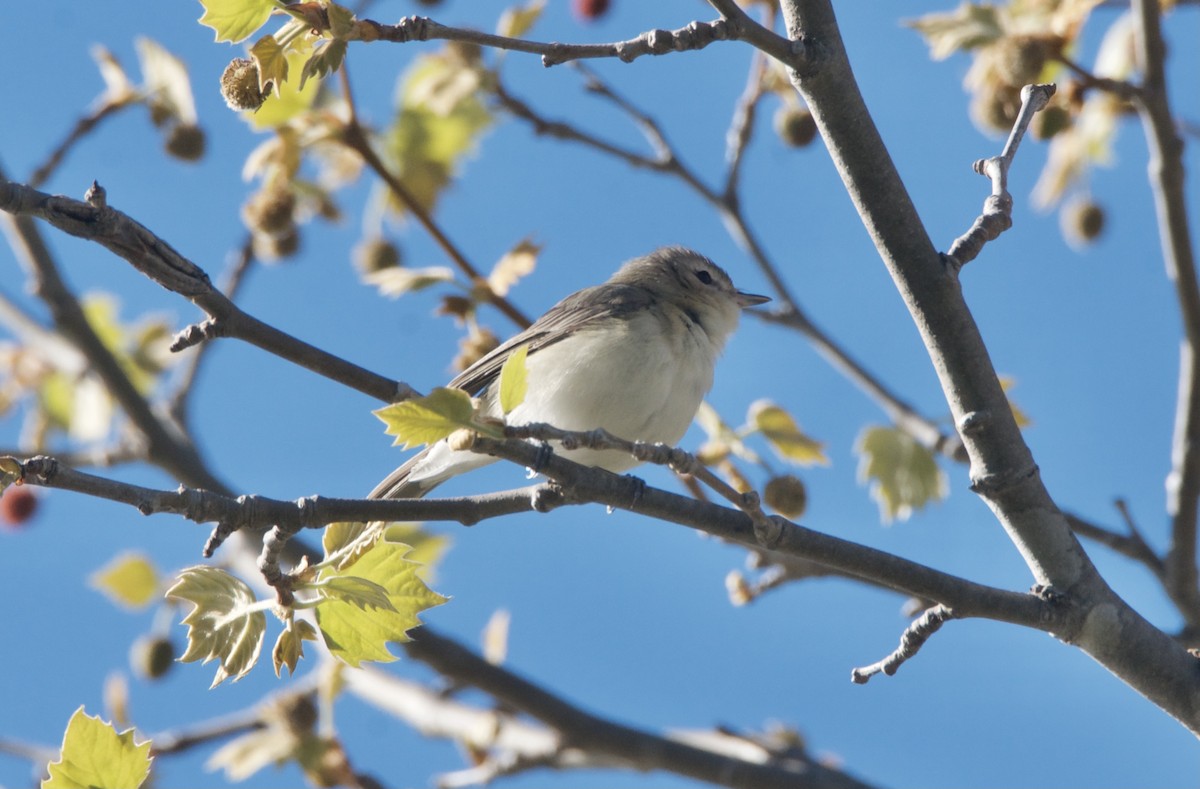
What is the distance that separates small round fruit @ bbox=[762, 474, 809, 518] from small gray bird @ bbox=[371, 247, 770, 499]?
0.36m

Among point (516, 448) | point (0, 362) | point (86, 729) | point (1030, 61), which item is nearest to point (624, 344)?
point (1030, 61)

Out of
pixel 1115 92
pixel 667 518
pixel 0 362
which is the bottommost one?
pixel 667 518

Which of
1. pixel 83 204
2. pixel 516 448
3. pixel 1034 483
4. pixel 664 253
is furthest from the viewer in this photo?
pixel 664 253

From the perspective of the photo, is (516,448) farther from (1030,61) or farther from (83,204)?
(1030,61)

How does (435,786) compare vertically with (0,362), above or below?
below

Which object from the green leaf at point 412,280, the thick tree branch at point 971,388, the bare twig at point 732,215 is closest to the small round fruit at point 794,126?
the bare twig at point 732,215

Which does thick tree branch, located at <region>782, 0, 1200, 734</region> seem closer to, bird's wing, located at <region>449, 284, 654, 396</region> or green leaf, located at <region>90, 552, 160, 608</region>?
bird's wing, located at <region>449, 284, 654, 396</region>

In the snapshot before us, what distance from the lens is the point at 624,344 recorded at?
4.29 metres

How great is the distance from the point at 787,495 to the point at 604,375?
2.41 ft

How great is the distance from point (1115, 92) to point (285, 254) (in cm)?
337

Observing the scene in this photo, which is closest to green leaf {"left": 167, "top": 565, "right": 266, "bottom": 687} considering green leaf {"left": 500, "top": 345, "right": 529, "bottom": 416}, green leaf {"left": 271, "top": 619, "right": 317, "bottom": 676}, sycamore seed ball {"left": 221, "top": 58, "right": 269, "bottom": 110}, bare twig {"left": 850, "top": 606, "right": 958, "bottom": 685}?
green leaf {"left": 271, "top": 619, "right": 317, "bottom": 676}

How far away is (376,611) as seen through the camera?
2.58 m

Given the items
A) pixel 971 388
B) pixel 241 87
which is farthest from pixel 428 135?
pixel 971 388

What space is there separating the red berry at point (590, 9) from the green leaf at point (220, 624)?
159 inches
